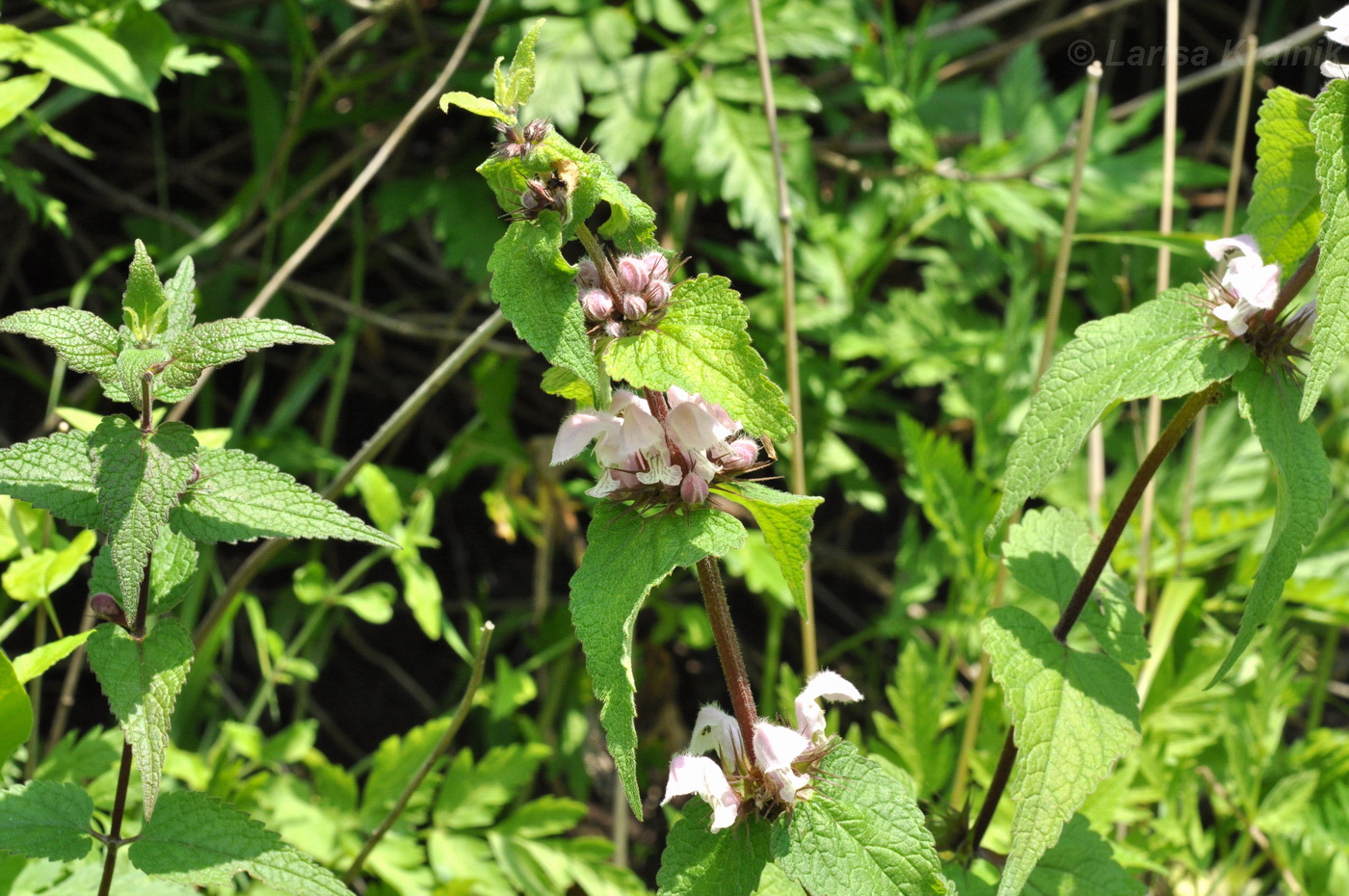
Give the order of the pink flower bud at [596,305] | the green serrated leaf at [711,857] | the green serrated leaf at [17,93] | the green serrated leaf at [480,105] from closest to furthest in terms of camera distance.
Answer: the green serrated leaf at [480,105] < the pink flower bud at [596,305] < the green serrated leaf at [711,857] < the green serrated leaf at [17,93]

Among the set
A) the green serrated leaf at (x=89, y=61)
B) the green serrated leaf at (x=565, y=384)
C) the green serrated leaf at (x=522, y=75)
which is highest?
the green serrated leaf at (x=522, y=75)

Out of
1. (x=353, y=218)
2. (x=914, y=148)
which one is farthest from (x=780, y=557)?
(x=353, y=218)

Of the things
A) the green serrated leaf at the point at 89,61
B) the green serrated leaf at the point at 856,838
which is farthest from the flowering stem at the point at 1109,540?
the green serrated leaf at the point at 89,61

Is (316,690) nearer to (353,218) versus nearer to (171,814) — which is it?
(353,218)

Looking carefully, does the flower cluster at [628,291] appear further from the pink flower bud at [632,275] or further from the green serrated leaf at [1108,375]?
the green serrated leaf at [1108,375]

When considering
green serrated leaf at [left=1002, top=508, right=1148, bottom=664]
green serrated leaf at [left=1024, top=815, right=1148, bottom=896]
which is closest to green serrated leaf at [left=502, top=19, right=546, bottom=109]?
green serrated leaf at [left=1002, top=508, right=1148, bottom=664]

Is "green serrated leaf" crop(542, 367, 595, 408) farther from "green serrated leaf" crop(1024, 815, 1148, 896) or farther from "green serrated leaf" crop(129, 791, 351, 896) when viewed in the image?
"green serrated leaf" crop(1024, 815, 1148, 896)
